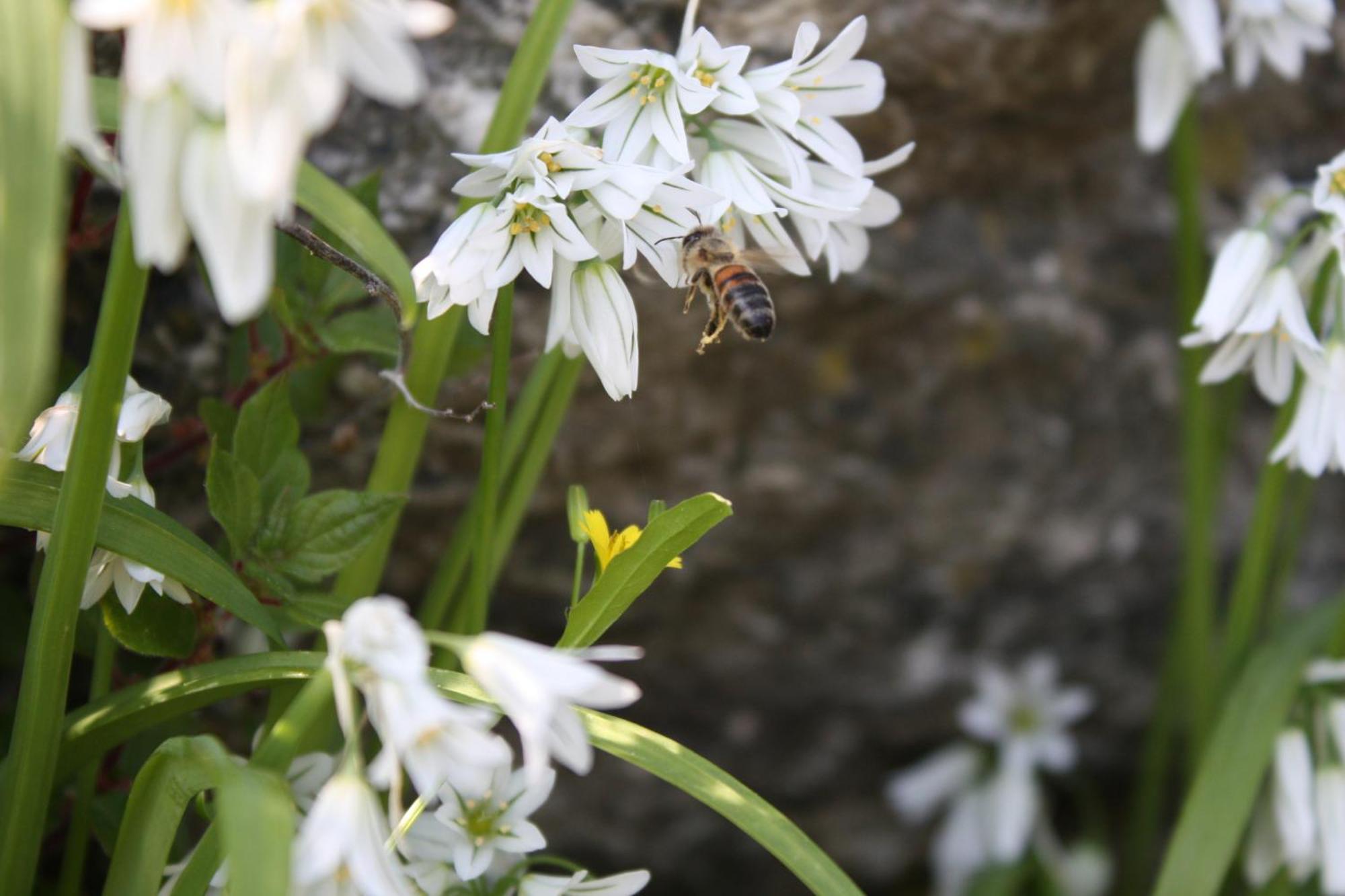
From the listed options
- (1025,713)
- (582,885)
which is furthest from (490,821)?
(1025,713)

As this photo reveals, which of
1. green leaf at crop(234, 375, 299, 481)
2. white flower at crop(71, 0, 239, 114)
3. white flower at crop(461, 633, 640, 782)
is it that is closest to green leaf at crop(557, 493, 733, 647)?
white flower at crop(461, 633, 640, 782)

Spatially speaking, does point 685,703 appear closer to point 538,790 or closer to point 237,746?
point 237,746

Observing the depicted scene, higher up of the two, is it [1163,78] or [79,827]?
[1163,78]

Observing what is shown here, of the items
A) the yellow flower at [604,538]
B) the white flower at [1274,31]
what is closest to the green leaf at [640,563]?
the yellow flower at [604,538]

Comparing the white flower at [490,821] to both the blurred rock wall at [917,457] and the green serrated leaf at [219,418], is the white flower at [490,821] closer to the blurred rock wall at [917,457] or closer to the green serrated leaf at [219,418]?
the green serrated leaf at [219,418]

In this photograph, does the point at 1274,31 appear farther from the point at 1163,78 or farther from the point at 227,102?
the point at 227,102

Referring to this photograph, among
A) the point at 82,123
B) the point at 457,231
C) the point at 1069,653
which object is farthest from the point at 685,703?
the point at 82,123
